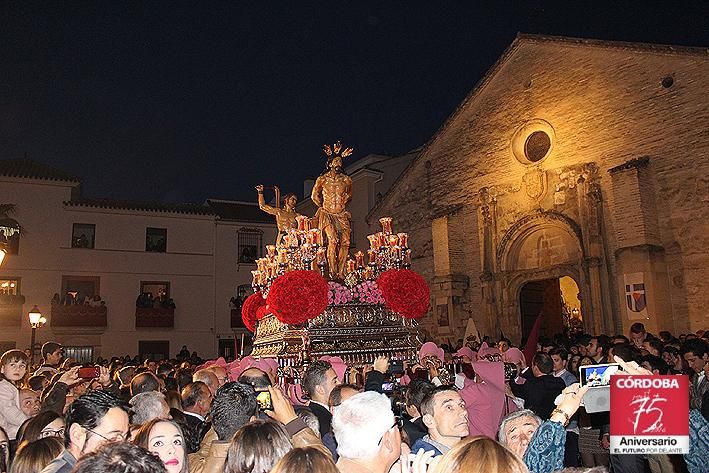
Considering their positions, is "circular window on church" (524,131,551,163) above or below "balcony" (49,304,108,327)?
above

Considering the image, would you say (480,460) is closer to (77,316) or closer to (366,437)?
(366,437)

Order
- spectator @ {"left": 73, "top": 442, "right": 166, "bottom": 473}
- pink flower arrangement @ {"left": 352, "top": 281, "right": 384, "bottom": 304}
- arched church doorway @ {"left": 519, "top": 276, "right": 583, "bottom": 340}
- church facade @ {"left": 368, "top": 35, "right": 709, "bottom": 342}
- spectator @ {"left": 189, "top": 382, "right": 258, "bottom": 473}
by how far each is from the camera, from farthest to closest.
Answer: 1. arched church doorway @ {"left": 519, "top": 276, "right": 583, "bottom": 340}
2. church facade @ {"left": 368, "top": 35, "right": 709, "bottom": 342}
3. pink flower arrangement @ {"left": 352, "top": 281, "right": 384, "bottom": 304}
4. spectator @ {"left": 189, "top": 382, "right": 258, "bottom": 473}
5. spectator @ {"left": 73, "top": 442, "right": 166, "bottom": 473}

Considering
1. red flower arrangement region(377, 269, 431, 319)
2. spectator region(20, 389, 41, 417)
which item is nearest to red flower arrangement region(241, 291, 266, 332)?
red flower arrangement region(377, 269, 431, 319)

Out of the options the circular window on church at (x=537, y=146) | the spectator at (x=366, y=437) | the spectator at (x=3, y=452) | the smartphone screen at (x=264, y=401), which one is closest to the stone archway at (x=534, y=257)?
the circular window on church at (x=537, y=146)

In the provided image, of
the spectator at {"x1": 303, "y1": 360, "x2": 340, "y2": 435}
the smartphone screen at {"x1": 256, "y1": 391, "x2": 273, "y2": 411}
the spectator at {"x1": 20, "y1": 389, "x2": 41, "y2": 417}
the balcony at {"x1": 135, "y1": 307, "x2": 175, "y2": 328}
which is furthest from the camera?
the balcony at {"x1": 135, "y1": 307, "x2": 175, "y2": 328}

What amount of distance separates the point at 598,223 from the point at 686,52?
5287 millimetres

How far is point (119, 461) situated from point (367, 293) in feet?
33.1

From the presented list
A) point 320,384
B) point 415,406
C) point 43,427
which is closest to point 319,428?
point 320,384

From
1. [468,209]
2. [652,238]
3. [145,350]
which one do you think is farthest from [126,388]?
[145,350]

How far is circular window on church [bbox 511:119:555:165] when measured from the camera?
19.6m

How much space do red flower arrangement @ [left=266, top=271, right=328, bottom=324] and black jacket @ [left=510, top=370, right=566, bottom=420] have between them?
4610 mm

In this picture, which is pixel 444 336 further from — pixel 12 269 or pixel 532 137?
pixel 12 269

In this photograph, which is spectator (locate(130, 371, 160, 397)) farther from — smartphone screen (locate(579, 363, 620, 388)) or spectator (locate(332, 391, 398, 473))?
smartphone screen (locate(579, 363, 620, 388))

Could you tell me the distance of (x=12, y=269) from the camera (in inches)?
1069
